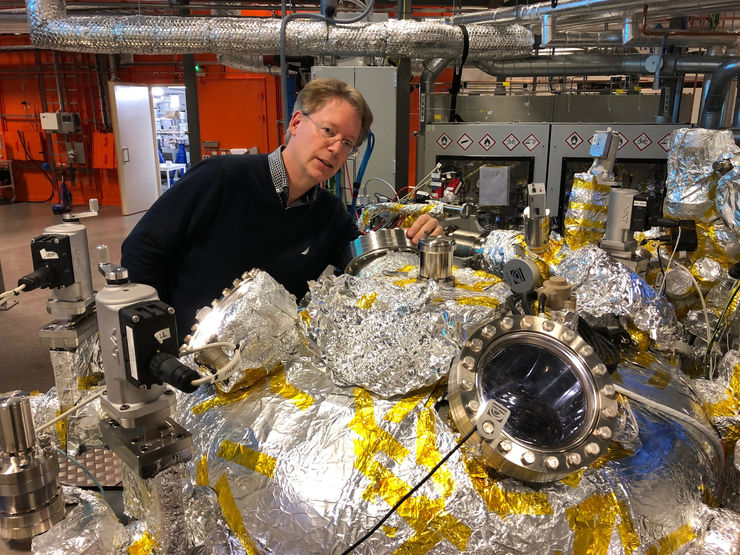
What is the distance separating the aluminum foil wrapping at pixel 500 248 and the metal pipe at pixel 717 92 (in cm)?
271

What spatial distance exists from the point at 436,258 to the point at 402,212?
1173mm

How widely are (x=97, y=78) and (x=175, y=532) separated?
27.4 feet

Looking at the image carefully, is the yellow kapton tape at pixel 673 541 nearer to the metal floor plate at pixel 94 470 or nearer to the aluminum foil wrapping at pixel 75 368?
the aluminum foil wrapping at pixel 75 368

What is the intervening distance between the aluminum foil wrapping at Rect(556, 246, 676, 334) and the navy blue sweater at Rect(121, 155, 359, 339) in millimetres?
693

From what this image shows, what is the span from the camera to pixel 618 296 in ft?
3.93

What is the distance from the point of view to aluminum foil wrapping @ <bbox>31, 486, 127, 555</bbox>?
0.62 m

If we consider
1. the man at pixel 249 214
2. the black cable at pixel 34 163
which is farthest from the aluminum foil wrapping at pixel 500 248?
the black cable at pixel 34 163

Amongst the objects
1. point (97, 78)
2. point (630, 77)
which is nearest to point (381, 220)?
point (630, 77)

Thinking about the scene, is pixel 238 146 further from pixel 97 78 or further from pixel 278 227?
pixel 278 227

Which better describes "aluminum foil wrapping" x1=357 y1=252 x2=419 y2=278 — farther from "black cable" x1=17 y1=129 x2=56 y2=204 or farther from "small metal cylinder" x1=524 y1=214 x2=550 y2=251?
"black cable" x1=17 y1=129 x2=56 y2=204

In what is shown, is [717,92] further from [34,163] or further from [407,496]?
[34,163]

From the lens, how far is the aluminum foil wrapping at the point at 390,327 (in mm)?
926

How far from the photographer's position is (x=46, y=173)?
8.23 meters

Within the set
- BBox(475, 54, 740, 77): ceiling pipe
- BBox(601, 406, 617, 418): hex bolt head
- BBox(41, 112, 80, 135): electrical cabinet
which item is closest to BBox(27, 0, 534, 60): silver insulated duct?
BBox(475, 54, 740, 77): ceiling pipe
